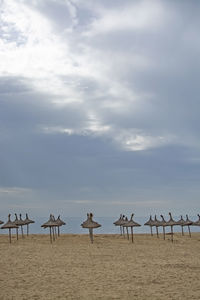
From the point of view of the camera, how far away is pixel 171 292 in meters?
15.4

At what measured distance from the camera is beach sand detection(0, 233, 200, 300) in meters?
15.2

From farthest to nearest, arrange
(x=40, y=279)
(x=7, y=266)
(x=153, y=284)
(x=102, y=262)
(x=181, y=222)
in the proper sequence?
(x=181, y=222)
(x=102, y=262)
(x=7, y=266)
(x=40, y=279)
(x=153, y=284)

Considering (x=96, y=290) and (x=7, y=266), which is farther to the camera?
(x=7, y=266)

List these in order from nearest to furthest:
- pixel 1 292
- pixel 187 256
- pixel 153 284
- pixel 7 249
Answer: pixel 1 292 < pixel 153 284 < pixel 187 256 < pixel 7 249

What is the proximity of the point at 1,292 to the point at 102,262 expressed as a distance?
9.14 m

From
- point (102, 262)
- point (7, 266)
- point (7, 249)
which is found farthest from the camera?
point (7, 249)

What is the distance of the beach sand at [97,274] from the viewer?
15.2m

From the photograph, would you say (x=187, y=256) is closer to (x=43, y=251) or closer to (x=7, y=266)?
(x=43, y=251)

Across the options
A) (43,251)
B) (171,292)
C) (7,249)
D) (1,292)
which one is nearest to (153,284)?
(171,292)

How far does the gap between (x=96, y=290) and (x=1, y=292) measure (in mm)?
3840

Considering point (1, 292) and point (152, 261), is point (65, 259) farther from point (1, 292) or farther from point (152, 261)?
point (1, 292)

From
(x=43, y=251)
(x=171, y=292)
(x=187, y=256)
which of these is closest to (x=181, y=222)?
(x=187, y=256)

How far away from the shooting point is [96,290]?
15.8 meters

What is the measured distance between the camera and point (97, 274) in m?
19.3
